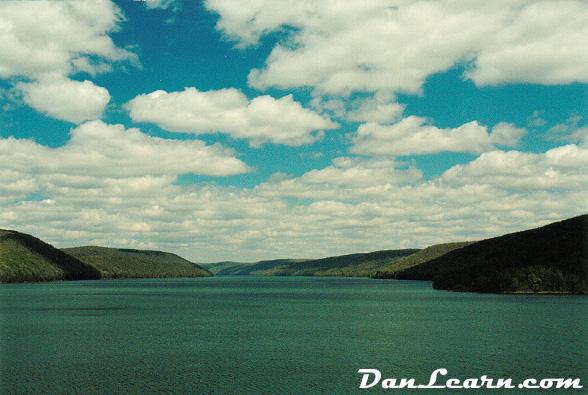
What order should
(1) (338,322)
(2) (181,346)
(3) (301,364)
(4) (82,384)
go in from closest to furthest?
(4) (82,384), (3) (301,364), (2) (181,346), (1) (338,322)

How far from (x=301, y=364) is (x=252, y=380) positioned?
28.7 feet

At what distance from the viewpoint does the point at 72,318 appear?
329ft

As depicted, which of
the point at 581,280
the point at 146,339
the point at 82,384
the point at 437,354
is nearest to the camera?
the point at 82,384

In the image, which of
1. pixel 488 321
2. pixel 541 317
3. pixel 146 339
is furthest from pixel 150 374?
pixel 541 317

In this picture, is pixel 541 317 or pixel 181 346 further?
pixel 541 317

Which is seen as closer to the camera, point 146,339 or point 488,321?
point 146,339

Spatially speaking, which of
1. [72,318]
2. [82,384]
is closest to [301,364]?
[82,384]

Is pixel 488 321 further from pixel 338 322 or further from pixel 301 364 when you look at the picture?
pixel 301 364

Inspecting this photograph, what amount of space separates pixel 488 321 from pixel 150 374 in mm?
68662

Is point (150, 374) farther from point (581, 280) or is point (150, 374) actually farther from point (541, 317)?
point (581, 280)

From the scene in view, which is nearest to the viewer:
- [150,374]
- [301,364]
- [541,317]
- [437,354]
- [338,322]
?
[150,374]

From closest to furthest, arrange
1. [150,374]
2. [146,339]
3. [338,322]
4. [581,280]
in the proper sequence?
[150,374]
[146,339]
[338,322]
[581,280]

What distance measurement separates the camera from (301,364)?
53.7m

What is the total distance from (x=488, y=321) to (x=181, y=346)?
5922 cm
